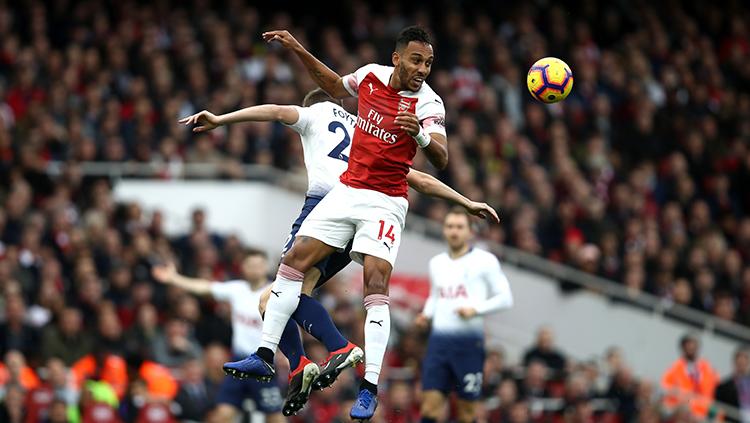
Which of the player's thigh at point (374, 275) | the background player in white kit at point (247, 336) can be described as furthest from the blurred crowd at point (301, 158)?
the player's thigh at point (374, 275)

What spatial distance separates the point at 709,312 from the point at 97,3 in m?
10.9

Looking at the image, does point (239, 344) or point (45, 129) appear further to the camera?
point (45, 129)

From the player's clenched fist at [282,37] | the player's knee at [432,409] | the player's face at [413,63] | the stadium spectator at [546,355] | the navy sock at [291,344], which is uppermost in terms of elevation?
the player's clenched fist at [282,37]

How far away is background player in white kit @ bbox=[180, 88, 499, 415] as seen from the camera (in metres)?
10.7

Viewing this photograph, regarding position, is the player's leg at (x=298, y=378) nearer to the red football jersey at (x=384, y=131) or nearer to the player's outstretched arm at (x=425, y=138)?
the red football jersey at (x=384, y=131)

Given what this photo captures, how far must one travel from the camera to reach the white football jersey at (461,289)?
46.9 feet

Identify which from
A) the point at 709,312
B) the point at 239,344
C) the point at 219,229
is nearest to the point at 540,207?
the point at 709,312

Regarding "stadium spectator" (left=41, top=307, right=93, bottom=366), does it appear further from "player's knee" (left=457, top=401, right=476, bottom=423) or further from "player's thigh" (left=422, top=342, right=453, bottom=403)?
"player's knee" (left=457, top=401, right=476, bottom=423)

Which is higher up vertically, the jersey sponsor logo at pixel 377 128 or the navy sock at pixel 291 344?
the jersey sponsor logo at pixel 377 128

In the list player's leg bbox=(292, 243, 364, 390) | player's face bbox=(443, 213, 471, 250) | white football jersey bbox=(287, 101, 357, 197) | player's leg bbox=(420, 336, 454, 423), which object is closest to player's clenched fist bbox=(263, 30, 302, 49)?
white football jersey bbox=(287, 101, 357, 197)

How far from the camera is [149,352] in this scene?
680 inches

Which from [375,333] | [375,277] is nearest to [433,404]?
[375,333]

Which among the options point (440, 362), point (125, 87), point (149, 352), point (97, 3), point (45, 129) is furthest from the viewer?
point (97, 3)

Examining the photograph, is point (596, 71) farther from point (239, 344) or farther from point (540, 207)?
point (239, 344)
